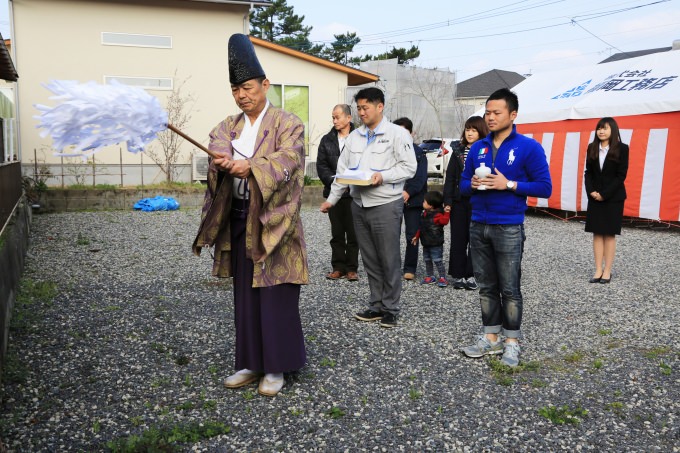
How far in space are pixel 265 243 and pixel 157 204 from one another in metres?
9.85

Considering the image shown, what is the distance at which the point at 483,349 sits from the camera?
419 cm

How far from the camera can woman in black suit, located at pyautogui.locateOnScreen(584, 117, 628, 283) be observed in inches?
259

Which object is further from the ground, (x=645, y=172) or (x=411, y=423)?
(x=645, y=172)

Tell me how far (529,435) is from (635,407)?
2.68 feet

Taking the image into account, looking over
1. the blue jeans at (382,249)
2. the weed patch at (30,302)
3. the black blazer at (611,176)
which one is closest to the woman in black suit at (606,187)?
the black blazer at (611,176)

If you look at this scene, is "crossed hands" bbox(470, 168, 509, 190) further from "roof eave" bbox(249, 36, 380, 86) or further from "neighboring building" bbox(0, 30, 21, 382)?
"roof eave" bbox(249, 36, 380, 86)

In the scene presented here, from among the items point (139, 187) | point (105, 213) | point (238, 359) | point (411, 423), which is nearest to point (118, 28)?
point (139, 187)

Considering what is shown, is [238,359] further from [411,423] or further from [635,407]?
[635,407]

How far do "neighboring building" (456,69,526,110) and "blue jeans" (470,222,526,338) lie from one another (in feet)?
134

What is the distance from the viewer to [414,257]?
671cm

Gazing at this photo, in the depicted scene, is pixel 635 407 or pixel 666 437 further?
pixel 635 407

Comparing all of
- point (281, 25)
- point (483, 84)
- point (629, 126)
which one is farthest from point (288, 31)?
point (629, 126)

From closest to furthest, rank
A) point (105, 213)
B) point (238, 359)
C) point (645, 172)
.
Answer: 1. point (238, 359)
2. point (645, 172)
3. point (105, 213)

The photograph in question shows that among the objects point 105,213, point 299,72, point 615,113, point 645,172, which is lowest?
point 105,213
